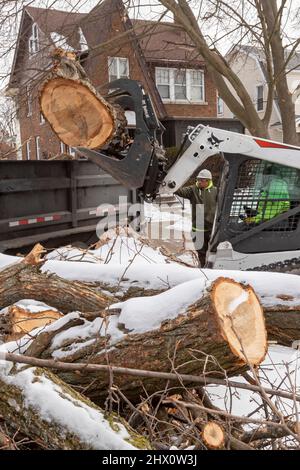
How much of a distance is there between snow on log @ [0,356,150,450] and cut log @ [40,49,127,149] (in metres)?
3.18

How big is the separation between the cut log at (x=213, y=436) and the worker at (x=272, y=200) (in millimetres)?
3660

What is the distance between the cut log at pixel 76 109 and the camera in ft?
16.3

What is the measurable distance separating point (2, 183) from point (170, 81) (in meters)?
18.8

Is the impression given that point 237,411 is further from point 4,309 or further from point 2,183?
point 2,183

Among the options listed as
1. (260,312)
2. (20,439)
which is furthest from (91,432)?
(260,312)

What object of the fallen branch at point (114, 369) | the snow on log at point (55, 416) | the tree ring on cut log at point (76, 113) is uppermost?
the tree ring on cut log at point (76, 113)

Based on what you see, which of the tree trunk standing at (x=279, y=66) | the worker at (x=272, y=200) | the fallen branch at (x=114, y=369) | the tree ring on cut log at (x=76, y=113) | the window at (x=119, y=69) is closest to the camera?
the fallen branch at (x=114, y=369)

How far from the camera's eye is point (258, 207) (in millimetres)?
5688

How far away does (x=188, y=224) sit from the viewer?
12125 millimetres

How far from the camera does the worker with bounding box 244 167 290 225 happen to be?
18.5 feet

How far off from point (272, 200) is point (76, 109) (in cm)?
230

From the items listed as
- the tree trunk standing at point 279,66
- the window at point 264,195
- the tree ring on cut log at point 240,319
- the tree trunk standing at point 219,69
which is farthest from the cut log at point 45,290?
the tree trunk standing at point 279,66

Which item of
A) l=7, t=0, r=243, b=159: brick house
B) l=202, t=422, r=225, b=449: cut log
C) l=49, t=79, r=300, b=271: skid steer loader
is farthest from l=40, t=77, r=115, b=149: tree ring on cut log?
l=202, t=422, r=225, b=449: cut log

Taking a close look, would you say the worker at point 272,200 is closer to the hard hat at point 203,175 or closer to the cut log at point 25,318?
the hard hat at point 203,175
